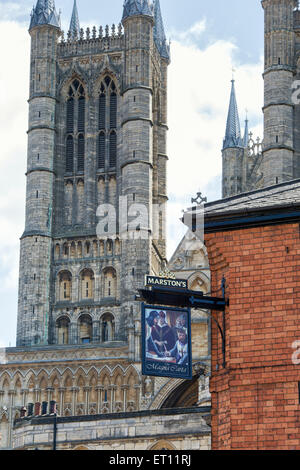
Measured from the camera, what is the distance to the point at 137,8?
7475cm

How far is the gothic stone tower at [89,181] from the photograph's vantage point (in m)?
70.1

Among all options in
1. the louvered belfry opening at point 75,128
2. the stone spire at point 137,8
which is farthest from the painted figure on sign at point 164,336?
the stone spire at point 137,8

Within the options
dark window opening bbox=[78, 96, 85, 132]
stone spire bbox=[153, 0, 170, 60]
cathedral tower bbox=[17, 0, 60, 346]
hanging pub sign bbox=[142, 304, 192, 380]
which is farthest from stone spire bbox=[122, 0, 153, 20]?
hanging pub sign bbox=[142, 304, 192, 380]

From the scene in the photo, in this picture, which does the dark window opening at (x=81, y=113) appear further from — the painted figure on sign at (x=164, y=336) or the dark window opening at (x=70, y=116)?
the painted figure on sign at (x=164, y=336)

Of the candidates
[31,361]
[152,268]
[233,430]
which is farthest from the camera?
[152,268]

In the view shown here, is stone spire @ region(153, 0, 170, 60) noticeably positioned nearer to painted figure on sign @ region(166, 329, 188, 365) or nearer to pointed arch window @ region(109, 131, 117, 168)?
pointed arch window @ region(109, 131, 117, 168)

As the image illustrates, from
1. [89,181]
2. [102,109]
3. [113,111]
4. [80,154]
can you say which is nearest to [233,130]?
[113,111]

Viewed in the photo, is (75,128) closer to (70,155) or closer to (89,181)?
(70,155)

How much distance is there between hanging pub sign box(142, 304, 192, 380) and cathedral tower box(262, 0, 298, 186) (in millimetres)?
48178

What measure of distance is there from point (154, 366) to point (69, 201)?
172 ft

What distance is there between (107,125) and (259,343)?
183 ft

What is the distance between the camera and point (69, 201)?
7375 cm
